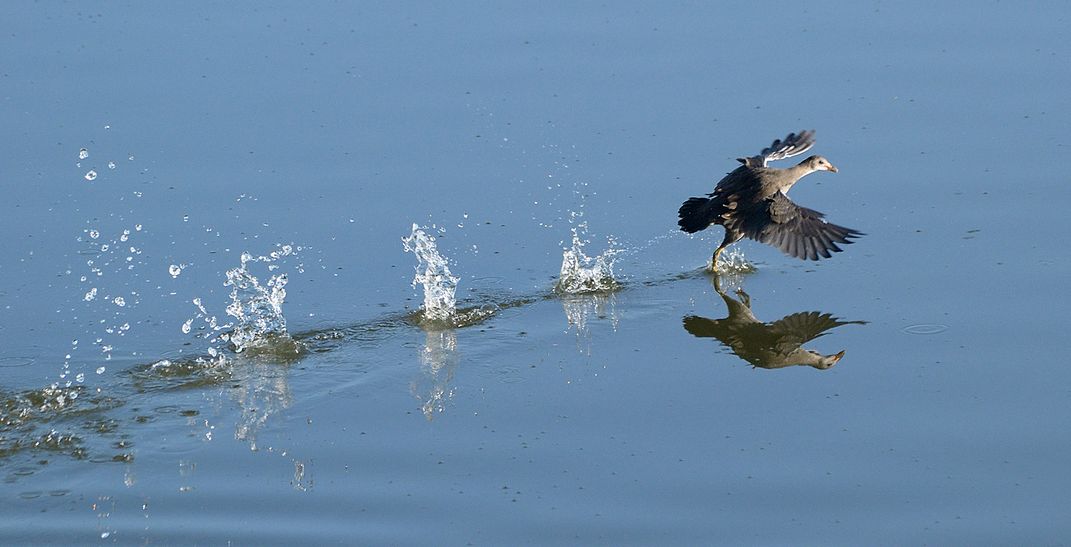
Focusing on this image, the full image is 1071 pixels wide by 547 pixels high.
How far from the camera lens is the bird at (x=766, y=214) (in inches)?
406

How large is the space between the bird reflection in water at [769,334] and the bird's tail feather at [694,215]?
0.60 meters

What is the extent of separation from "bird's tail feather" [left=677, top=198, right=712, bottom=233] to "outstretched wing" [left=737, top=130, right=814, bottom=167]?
0.94 meters

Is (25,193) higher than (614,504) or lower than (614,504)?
higher

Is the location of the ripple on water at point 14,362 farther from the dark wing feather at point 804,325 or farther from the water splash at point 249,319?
the dark wing feather at point 804,325

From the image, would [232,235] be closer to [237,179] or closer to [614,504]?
[237,179]

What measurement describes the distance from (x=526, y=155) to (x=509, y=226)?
4.06 ft

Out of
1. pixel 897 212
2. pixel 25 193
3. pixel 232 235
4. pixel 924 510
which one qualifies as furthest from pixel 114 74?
pixel 924 510

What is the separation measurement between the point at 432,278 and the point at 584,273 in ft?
3.45

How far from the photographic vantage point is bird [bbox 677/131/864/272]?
10.3 meters

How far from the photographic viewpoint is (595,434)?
8.32 metres

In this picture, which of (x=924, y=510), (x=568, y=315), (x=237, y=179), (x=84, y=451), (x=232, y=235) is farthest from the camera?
(x=237, y=179)

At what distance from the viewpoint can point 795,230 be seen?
34.2ft

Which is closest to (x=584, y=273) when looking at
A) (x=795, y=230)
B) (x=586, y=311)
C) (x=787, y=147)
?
(x=586, y=311)

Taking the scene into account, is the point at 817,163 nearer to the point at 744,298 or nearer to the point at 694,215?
the point at 694,215
